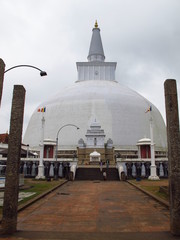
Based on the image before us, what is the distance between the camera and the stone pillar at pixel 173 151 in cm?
628

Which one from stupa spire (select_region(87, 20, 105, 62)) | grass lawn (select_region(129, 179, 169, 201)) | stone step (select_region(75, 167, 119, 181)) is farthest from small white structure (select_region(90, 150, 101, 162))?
stupa spire (select_region(87, 20, 105, 62))

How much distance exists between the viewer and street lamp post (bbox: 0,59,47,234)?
639cm

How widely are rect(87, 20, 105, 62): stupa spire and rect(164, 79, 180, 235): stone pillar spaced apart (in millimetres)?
59330

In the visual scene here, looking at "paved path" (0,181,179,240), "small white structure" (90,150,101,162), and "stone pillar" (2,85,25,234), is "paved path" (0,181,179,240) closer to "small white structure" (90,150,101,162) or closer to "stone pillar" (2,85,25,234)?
"stone pillar" (2,85,25,234)

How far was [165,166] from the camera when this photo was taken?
30469 mm

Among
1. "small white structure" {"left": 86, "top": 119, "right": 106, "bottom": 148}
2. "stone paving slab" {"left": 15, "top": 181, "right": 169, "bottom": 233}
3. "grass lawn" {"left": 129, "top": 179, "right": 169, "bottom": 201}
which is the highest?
"small white structure" {"left": 86, "top": 119, "right": 106, "bottom": 148}

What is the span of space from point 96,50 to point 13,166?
62.1 meters

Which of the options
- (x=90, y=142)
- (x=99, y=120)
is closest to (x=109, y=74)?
(x=99, y=120)

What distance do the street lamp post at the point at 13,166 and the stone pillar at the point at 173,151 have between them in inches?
176

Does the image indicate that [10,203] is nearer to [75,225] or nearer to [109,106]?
[75,225]

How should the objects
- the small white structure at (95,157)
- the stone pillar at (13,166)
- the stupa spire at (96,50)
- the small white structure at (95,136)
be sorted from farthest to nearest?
the stupa spire at (96,50), the small white structure at (95,136), the small white structure at (95,157), the stone pillar at (13,166)

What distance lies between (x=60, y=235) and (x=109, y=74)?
58065mm

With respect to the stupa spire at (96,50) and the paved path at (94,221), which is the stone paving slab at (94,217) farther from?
the stupa spire at (96,50)

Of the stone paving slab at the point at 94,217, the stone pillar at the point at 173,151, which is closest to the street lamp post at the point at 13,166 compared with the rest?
the stone paving slab at the point at 94,217
